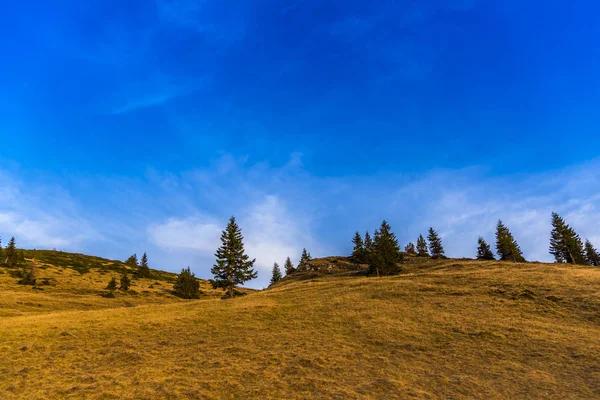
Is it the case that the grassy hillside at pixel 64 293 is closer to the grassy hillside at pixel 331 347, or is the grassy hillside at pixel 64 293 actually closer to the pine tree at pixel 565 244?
the grassy hillside at pixel 331 347

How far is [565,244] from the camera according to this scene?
80750 mm

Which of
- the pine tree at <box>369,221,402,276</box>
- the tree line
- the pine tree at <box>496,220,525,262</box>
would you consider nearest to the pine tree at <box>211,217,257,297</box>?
the tree line

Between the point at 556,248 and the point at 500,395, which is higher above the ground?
the point at 556,248

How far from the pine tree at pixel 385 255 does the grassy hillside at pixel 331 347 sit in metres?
35.8

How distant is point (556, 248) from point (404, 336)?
80665 mm

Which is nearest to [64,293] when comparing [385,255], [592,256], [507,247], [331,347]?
[331,347]

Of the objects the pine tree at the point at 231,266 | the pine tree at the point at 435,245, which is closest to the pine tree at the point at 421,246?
the pine tree at the point at 435,245

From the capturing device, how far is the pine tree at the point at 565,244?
3155 inches

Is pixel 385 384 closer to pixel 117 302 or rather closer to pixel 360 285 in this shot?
pixel 360 285

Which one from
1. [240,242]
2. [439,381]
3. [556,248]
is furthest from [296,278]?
[439,381]

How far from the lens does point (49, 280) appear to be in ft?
207

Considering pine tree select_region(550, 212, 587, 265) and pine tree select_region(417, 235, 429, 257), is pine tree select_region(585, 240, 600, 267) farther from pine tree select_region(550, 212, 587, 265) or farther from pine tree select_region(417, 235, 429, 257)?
pine tree select_region(417, 235, 429, 257)

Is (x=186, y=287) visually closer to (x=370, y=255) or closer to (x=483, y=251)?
(x=370, y=255)

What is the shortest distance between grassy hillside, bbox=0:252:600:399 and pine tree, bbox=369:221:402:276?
3582 cm
